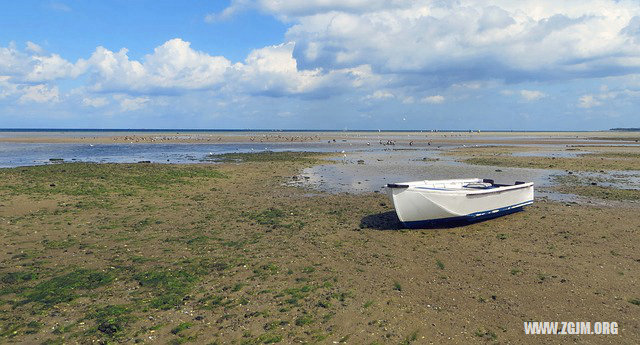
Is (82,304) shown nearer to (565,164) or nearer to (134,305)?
(134,305)

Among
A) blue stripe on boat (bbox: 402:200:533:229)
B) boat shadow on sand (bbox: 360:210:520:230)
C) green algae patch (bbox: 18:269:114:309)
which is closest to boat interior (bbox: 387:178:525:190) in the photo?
blue stripe on boat (bbox: 402:200:533:229)

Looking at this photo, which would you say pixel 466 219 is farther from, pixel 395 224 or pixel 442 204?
pixel 395 224

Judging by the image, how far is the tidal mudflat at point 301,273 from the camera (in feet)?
29.2

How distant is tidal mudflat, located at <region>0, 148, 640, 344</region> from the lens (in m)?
8.90

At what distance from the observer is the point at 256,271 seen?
479 inches

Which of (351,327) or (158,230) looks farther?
(158,230)

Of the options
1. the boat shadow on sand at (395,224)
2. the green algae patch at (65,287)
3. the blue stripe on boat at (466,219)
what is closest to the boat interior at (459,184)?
the blue stripe on boat at (466,219)

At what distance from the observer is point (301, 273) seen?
1216 cm

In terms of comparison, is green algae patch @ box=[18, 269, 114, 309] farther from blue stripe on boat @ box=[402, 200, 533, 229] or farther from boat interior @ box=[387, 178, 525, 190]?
boat interior @ box=[387, 178, 525, 190]

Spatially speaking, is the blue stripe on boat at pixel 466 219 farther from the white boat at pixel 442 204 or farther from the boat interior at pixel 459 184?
the boat interior at pixel 459 184

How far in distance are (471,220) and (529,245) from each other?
3285mm

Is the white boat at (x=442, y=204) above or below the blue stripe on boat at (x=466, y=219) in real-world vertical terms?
above

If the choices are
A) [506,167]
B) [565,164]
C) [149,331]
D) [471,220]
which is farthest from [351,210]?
[565,164]

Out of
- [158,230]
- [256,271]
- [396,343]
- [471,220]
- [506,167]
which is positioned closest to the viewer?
[396,343]
